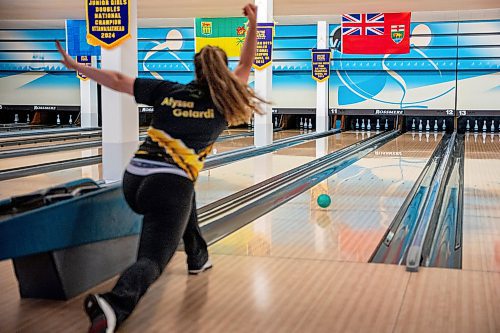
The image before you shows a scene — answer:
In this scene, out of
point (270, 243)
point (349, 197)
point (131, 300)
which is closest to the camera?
point (131, 300)

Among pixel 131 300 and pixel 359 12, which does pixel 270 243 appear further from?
pixel 359 12

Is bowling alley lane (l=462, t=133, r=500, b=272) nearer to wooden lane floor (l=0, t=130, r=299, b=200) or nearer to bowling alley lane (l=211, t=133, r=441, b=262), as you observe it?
bowling alley lane (l=211, t=133, r=441, b=262)

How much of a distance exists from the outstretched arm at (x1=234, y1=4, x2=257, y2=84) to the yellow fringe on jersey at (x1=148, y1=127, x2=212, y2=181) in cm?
45

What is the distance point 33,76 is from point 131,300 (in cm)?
1655

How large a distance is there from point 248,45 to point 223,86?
0.37 meters

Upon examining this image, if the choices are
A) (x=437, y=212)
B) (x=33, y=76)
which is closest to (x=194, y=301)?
(x=437, y=212)

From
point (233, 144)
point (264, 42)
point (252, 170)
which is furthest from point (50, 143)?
point (252, 170)

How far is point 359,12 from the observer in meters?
13.2

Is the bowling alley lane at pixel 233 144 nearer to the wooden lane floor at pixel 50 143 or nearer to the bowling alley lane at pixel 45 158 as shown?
the bowling alley lane at pixel 45 158

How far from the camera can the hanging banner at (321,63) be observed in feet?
51.3

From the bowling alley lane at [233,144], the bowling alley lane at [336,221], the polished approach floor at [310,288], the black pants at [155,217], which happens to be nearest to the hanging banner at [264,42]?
the bowling alley lane at [233,144]

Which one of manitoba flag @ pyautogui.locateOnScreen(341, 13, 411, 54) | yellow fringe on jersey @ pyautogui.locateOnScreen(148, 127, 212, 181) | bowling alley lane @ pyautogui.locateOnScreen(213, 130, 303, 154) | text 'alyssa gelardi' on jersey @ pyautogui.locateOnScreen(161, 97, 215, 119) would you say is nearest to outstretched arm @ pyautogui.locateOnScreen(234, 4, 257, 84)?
text 'alyssa gelardi' on jersey @ pyautogui.locateOnScreen(161, 97, 215, 119)

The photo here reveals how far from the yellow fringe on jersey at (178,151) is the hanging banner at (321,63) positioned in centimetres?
1295

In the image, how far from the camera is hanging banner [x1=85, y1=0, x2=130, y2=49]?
6.58m
